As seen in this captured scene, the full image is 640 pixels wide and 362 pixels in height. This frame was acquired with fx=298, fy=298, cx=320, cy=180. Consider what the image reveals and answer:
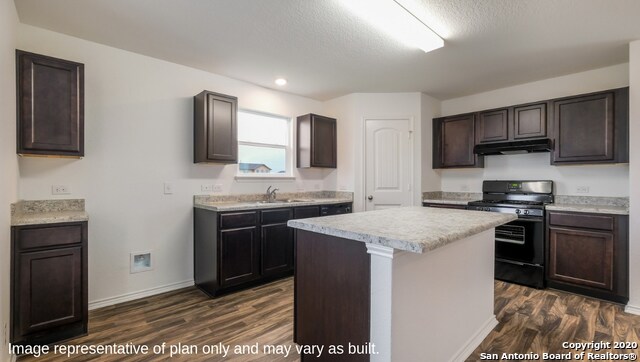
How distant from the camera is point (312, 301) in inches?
71.0

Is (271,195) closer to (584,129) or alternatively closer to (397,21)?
(397,21)

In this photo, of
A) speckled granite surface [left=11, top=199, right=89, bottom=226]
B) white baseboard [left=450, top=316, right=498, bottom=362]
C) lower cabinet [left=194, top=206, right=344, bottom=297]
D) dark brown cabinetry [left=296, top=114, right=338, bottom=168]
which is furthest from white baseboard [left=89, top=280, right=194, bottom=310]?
white baseboard [left=450, top=316, right=498, bottom=362]

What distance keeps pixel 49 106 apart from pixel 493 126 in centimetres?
471

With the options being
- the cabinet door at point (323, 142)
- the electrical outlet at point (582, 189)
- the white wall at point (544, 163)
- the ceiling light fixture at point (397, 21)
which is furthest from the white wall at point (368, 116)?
the electrical outlet at point (582, 189)

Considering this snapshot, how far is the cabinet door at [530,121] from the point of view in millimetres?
3551

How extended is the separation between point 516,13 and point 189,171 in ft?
11.1

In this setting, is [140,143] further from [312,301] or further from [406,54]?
[406,54]

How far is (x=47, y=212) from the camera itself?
97.7 inches

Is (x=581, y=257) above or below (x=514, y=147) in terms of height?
below

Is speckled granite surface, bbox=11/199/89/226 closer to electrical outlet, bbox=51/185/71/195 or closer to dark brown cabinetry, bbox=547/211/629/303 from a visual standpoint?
electrical outlet, bbox=51/185/71/195

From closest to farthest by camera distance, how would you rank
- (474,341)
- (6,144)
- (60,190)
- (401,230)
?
(401,230) < (6,144) < (474,341) < (60,190)

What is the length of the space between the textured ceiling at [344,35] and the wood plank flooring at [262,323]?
96.9 inches

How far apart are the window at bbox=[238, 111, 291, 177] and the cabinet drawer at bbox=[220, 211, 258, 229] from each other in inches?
31.6

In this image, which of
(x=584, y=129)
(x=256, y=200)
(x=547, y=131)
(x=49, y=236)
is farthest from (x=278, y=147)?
(x=584, y=129)
